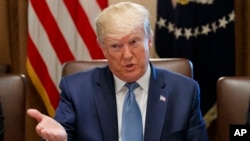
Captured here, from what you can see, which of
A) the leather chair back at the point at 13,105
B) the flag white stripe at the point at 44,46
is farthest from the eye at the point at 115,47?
the flag white stripe at the point at 44,46

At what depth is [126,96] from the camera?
179 cm

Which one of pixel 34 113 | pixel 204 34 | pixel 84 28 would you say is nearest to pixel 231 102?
pixel 204 34

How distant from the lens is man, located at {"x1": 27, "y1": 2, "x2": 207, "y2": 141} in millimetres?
1689

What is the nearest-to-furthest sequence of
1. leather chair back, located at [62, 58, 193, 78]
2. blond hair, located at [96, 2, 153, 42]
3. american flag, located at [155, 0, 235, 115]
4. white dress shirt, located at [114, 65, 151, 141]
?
blond hair, located at [96, 2, 153, 42] → white dress shirt, located at [114, 65, 151, 141] → leather chair back, located at [62, 58, 193, 78] → american flag, located at [155, 0, 235, 115]

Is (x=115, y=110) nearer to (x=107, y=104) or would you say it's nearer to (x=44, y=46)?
(x=107, y=104)

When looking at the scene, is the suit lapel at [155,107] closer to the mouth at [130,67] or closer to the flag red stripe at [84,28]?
the mouth at [130,67]

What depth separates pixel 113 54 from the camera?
5.65 feet

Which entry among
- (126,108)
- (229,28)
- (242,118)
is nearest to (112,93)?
(126,108)

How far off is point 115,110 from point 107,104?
41 mm

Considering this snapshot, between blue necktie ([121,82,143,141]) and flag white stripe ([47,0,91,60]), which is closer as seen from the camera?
blue necktie ([121,82,143,141])

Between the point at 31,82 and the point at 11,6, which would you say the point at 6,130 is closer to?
the point at 31,82

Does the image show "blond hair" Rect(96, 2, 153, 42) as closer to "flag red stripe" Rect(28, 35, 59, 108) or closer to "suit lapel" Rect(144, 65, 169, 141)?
"suit lapel" Rect(144, 65, 169, 141)

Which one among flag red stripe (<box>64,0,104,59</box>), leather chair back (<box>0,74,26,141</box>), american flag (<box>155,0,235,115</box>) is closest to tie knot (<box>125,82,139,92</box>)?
leather chair back (<box>0,74,26,141</box>)

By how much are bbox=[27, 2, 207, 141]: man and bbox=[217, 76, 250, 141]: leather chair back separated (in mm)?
290
